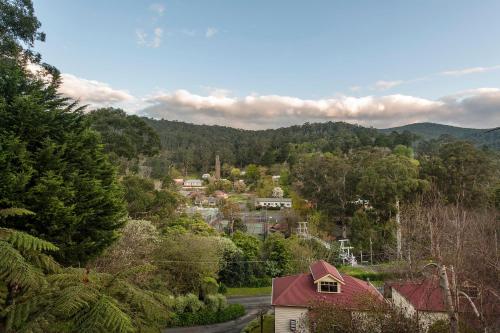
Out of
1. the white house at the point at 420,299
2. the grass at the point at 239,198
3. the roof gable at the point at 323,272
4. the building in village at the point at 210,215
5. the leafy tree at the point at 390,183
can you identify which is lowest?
the grass at the point at 239,198

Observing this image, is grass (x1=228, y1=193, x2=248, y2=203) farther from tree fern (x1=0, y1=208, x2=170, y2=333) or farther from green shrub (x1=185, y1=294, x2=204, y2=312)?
tree fern (x1=0, y1=208, x2=170, y2=333)

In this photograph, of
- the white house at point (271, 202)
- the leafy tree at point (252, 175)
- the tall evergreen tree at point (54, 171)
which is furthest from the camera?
the leafy tree at point (252, 175)

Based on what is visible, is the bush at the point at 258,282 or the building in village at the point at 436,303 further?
the bush at the point at 258,282

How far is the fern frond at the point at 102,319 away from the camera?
3.98 m

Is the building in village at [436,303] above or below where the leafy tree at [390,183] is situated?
below

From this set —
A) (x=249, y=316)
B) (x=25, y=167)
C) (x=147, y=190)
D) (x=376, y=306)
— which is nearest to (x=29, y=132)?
(x=25, y=167)

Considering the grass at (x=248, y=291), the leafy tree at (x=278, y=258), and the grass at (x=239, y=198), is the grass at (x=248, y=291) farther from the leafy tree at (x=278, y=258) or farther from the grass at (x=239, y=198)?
the grass at (x=239, y=198)

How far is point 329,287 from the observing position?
16.0m

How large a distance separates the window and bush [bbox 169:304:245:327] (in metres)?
7.03

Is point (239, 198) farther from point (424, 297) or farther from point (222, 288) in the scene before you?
point (424, 297)

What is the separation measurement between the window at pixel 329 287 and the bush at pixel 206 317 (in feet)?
23.1

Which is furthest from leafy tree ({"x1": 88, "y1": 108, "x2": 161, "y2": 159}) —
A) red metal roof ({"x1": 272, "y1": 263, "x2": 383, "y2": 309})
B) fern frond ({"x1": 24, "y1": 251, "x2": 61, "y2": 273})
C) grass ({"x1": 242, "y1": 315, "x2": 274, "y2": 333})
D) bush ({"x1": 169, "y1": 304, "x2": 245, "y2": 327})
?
fern frond ({"x1": 24, "y1": 251, "x2": 61, "y2": 273})

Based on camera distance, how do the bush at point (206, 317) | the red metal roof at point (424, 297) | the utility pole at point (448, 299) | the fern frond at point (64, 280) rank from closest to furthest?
the fern frond at point (64, 280), the utility pole at point (448, 299), the red metal roof at point (424, 297), the bush at point (206, 317)

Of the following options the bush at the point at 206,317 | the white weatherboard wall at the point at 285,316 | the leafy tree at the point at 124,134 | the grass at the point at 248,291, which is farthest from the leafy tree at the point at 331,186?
the white weatherboard wall at the point at 285,316
